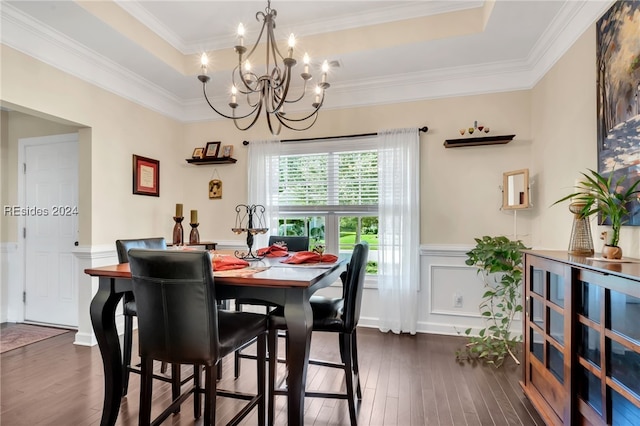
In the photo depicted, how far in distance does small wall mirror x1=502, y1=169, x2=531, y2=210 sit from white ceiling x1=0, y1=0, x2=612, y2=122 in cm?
91

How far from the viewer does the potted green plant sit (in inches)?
61.6

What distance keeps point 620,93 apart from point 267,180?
119 inches

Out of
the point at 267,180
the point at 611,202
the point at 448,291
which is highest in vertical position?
Answer: the point at 267,180

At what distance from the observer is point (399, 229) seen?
341 centimetres

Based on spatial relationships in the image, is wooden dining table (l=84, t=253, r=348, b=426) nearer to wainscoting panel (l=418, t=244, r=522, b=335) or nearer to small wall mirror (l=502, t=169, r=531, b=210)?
wainscoting panel (l=418, t=244, r=522, b=335)

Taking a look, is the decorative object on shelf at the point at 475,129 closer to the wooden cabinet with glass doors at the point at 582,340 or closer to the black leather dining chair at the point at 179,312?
the wooden cabinet with glass doors at the point at 582,340

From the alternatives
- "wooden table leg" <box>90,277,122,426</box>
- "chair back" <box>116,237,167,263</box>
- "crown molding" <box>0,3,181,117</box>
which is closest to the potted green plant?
"wooden table leg" <box>90,277,122,426</box>

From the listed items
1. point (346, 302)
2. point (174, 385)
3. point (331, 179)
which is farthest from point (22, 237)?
point (346, 302)

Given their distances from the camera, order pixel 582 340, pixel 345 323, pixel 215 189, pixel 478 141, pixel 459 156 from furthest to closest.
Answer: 1. pixel 215 189
2. pixel 459 156
3. pixel 478 141
4. pixel 345 323
5. pixel 582 340

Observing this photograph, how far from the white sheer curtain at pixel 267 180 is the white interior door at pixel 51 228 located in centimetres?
185

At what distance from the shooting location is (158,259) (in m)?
1.39

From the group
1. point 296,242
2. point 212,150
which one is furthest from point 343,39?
point 212,150

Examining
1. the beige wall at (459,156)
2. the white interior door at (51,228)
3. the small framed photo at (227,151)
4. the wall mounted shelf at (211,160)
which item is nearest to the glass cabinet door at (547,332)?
the beige wall at (459,156)

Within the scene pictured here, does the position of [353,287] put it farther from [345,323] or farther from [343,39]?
[343,39]
